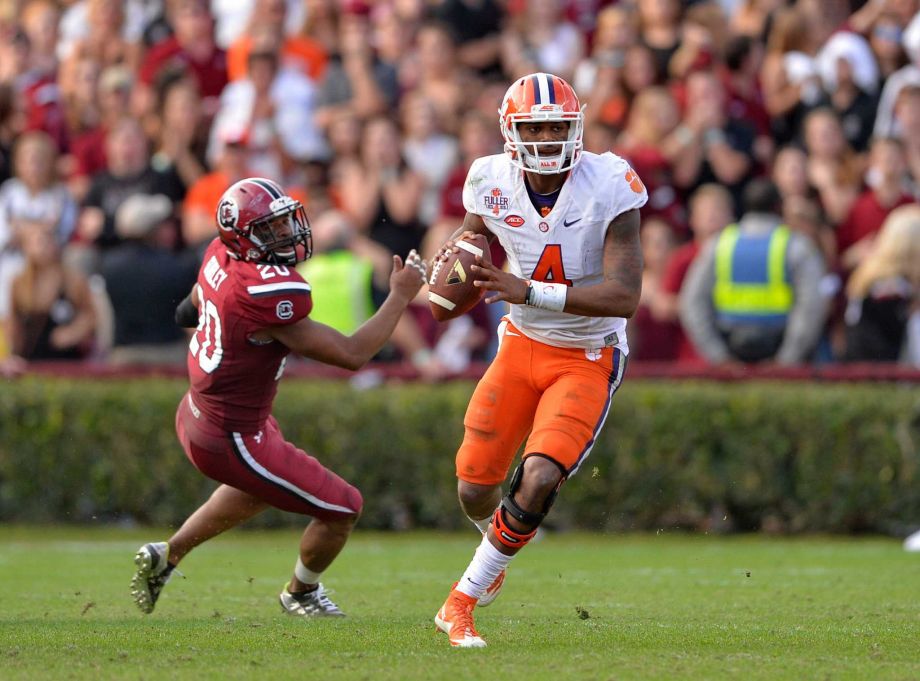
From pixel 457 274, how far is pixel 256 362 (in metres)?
1.04

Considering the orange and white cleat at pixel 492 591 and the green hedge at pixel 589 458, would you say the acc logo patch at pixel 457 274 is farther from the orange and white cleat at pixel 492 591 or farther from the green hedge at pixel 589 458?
the green hedge at pixel 589 458

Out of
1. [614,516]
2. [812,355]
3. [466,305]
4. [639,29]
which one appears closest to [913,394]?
[812,355]

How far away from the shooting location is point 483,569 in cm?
671

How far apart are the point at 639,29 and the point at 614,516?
4839 millimetres

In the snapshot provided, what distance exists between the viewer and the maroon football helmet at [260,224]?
23.1ft

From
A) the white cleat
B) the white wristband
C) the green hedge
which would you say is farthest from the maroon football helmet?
the green hedge

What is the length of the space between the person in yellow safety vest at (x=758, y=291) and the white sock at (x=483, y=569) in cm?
571

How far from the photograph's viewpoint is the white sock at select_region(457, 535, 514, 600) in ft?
21.9

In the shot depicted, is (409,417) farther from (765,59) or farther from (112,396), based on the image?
(765,59)

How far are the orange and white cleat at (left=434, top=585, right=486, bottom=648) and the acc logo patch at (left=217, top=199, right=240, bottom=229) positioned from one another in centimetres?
185

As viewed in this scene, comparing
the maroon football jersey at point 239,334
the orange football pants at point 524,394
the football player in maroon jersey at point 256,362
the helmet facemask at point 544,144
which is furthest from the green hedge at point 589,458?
the helmet facemask at point 544,144

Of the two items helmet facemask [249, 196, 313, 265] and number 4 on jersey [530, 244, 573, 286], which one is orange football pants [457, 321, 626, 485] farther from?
helmet facemask [249, 196, 313, 265]

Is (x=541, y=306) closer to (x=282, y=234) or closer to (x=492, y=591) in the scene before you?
(x=282, y=234)

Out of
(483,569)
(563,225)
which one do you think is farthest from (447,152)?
(483,569)
